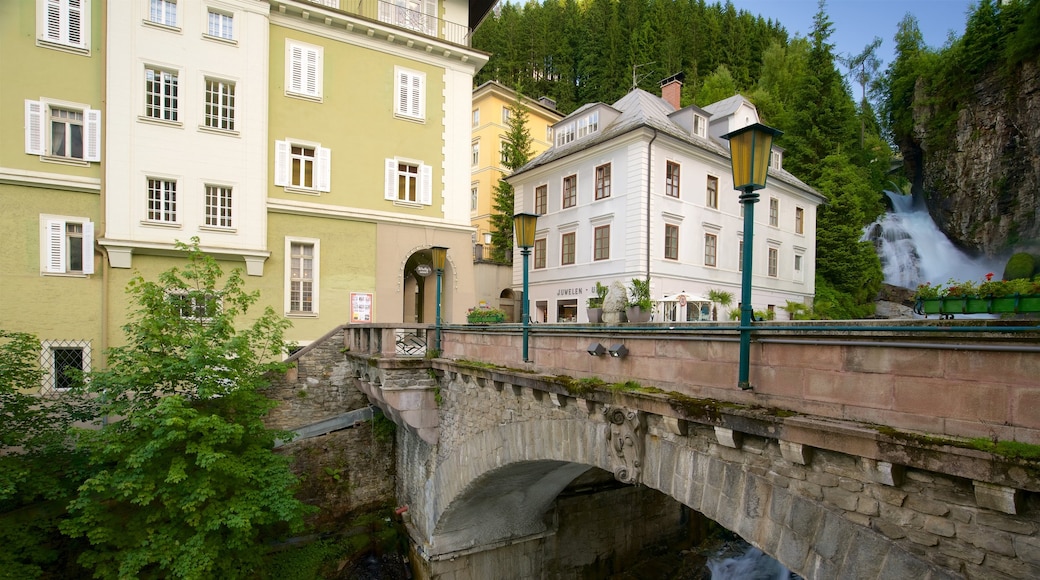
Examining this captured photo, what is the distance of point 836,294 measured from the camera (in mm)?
28469

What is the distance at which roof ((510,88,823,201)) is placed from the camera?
20625 millimetres

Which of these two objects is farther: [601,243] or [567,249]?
[567,249]

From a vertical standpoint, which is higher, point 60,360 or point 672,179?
point 672,179

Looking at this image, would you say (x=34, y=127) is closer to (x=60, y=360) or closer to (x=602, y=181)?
(x=60, y=360)

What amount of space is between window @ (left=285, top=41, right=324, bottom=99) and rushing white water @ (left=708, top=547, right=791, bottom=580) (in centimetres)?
1868

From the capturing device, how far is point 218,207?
15.7 metres

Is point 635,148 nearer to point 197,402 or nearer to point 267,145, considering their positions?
point 267,145

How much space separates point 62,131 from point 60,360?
6.17m

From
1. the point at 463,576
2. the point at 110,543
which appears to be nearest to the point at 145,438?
the point at 110,543

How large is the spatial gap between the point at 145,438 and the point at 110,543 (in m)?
2.02

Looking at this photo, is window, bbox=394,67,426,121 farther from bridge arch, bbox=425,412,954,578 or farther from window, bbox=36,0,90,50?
bridge arch, bbox=425,412,954,578

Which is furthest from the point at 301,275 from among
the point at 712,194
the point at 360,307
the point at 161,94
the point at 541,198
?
the point at 712,194

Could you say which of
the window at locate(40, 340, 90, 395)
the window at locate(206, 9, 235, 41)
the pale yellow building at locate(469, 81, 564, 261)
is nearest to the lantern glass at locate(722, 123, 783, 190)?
the window at locate(40, 340, 90, 395)

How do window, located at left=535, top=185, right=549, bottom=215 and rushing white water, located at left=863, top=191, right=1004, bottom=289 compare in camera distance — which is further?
rushing white water, located at left=863, top=191, right=1004, bottom=289
